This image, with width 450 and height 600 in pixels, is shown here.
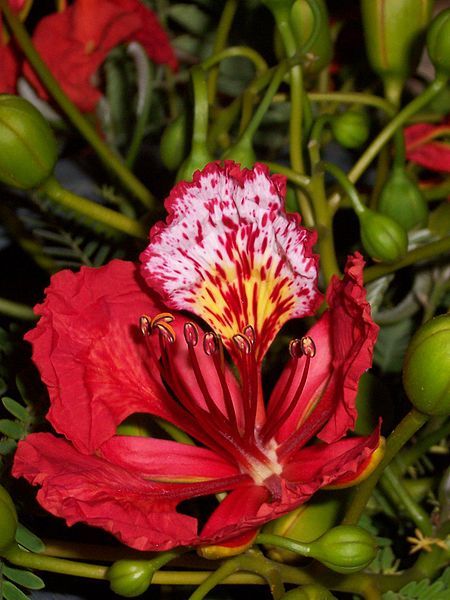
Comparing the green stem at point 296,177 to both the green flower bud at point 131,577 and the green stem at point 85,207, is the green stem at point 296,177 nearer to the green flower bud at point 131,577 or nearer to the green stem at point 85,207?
the green stem at point 85,207

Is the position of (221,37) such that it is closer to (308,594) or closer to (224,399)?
(224,399)

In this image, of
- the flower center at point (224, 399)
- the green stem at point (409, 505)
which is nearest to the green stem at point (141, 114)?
the flower center at point (224, 399)

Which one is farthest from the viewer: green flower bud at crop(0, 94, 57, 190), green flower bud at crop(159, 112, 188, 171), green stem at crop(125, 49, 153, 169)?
green stem at crop(125, 49, 153, 169)

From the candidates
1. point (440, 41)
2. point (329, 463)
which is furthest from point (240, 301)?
point (440, 41)

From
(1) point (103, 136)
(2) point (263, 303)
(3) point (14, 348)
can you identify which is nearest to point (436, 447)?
(2) point (263, 303)

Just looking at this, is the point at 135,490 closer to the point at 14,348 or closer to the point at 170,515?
the point at 170,515

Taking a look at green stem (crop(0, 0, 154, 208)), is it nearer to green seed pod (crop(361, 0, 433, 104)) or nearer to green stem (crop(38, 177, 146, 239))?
green stem (crop(38, 177, 146, 239))

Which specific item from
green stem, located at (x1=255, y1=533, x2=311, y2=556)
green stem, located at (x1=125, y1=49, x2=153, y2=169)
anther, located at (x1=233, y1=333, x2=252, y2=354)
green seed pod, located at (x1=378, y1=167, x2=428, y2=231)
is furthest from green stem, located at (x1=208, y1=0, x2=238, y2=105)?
green stem, located at (x1=255, y1=533, x2=311, y2=556)
